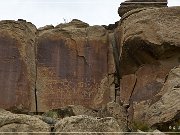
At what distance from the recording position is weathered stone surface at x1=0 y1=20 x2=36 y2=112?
12031mm

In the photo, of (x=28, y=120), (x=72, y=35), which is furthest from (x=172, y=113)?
(x=72, y=35)

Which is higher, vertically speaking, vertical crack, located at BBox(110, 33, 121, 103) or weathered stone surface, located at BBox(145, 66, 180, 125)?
vertical crack, located at BBox(110, 33, 121, 103)

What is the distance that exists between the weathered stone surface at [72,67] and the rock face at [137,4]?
648mm

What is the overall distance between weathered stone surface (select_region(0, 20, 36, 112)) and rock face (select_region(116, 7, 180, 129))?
78.8 inches

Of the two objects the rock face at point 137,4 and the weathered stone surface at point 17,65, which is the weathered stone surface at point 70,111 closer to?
the weathered stone surface at point 17,65

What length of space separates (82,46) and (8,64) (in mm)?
1679

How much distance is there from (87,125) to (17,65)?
4.42 m

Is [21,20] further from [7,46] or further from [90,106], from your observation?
[90,106]

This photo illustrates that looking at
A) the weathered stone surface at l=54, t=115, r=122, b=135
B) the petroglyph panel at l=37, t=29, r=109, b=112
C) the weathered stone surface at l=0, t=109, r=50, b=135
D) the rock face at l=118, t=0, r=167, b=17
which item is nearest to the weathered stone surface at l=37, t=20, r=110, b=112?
the petroglyph panel at l=37, t=29, r=109, b=112

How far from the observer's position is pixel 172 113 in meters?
9.38

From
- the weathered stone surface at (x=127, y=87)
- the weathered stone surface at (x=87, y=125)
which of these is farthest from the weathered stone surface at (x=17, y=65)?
the weathered stone surface at (x=87, y=125)

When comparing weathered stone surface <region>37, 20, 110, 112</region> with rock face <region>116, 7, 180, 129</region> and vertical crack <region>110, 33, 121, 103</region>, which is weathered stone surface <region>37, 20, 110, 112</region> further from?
rock face <region>116, 7, 180, 129</region>

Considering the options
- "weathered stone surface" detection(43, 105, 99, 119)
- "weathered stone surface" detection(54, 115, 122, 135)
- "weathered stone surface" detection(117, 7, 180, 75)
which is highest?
"weathered stone surface" detection(117, 7, 180, 75)

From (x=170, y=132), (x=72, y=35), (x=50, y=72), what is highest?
(x=72, y=35)
